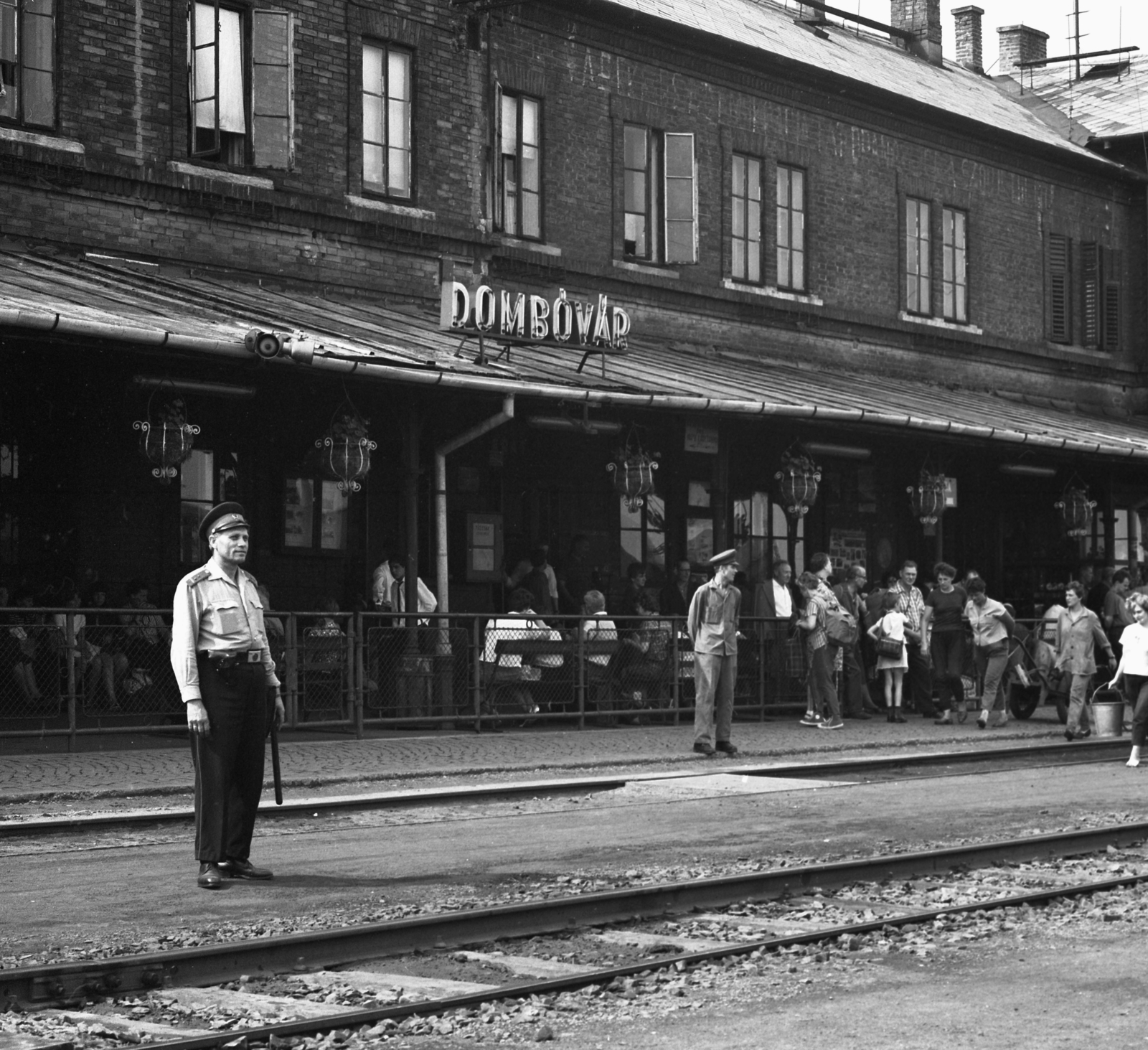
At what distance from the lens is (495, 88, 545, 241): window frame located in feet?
Answer: 78.0

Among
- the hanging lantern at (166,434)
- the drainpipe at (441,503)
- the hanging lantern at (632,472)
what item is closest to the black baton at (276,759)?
the hanging lantern at (166,434)

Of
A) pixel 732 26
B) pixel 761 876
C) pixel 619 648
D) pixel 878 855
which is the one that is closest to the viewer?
pixel 761 876

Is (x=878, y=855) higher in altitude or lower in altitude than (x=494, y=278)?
lower

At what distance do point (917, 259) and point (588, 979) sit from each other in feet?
80.5

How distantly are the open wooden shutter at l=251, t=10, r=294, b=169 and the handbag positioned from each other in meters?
7.23

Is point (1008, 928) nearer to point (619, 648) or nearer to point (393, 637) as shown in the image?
point (393, 637)

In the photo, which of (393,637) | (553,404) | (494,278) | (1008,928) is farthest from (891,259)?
(1008,928)

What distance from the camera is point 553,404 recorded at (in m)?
21.2

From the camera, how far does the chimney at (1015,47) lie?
132ft

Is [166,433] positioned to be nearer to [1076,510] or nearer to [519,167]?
[519,167]

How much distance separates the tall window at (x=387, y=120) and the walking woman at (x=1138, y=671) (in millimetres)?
9683

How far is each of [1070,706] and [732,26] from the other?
12.6 meters

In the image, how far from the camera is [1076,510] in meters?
28.3

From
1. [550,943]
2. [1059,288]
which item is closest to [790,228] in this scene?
[1059,288]
